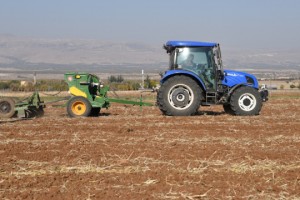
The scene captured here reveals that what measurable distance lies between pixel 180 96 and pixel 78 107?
2697 millimetres

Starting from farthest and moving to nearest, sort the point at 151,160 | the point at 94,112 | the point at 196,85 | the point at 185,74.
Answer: the point at 94,112, the point at 185,74, the point at 196,85, the point at 151,160

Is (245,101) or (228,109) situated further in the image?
(228,109)

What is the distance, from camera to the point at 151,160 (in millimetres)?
7363

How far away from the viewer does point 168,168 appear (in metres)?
6.87

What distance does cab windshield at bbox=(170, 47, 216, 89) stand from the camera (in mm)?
13352

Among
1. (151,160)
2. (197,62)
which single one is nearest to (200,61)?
(197,62)

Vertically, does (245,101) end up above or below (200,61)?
below

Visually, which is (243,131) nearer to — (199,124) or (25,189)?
(199,124)

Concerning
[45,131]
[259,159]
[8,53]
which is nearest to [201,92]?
[45,131]

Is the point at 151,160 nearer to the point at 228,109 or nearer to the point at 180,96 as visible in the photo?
the point at 180,96

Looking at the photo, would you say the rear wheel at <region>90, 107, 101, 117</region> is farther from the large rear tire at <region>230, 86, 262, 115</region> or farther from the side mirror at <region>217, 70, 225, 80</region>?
the large rear tire at <region>230, 86, 262, 115</region>

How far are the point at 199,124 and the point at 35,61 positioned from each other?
16285 centimetres

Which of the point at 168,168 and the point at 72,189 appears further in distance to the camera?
the point at 168,168

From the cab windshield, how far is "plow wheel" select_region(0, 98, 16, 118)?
4.37 meters
